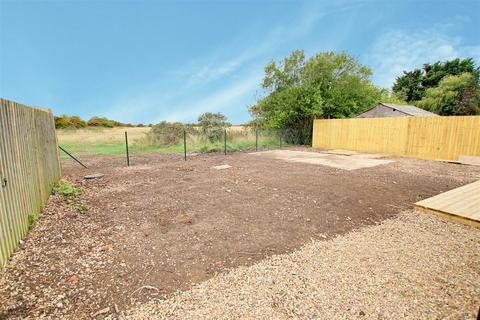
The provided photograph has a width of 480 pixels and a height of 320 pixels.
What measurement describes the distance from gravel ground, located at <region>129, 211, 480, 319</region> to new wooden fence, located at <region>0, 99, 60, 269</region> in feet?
5.95

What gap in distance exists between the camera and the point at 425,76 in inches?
1219

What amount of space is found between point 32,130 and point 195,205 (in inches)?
112

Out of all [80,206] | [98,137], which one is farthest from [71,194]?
[98,137]

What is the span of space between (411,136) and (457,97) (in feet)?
70.4

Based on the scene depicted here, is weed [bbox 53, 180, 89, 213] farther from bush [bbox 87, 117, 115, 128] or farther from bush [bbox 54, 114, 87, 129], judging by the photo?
bush [bbox 87, 117, 115, 128]

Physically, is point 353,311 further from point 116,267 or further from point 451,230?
point 451,230

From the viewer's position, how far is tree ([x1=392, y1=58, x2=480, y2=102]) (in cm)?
2784

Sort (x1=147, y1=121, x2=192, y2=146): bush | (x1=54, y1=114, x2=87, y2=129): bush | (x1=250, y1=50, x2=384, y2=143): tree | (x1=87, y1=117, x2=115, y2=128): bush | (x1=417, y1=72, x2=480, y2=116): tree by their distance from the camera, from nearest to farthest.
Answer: (x1=250, y1=50, x2=384, y2=143): tree, (x1=147, y1=121, x2=192, y2=146): bush, (x1=417, y1=72, x2=480, y2=116): tree, (x1=54, y1=114, x2=87, y2=129): bush, (x1=87, y1=117, x2=115, y2=128): bush

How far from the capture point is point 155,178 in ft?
18.8

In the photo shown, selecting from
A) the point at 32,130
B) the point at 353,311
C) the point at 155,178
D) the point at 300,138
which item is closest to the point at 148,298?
the point at 353,311

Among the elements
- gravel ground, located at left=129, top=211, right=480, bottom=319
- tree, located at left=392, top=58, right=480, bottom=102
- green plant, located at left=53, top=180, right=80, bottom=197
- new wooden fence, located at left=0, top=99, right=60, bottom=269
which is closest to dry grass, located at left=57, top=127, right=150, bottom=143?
green plant, located at left=53, top=180, right=80, bottom=197

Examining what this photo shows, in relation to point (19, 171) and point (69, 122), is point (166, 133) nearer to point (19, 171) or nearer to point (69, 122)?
point (19, 171)

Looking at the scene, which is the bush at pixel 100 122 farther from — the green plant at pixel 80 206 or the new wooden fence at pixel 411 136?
the green plant at pixel 80 206

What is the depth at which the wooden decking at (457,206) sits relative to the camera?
3182 mm
